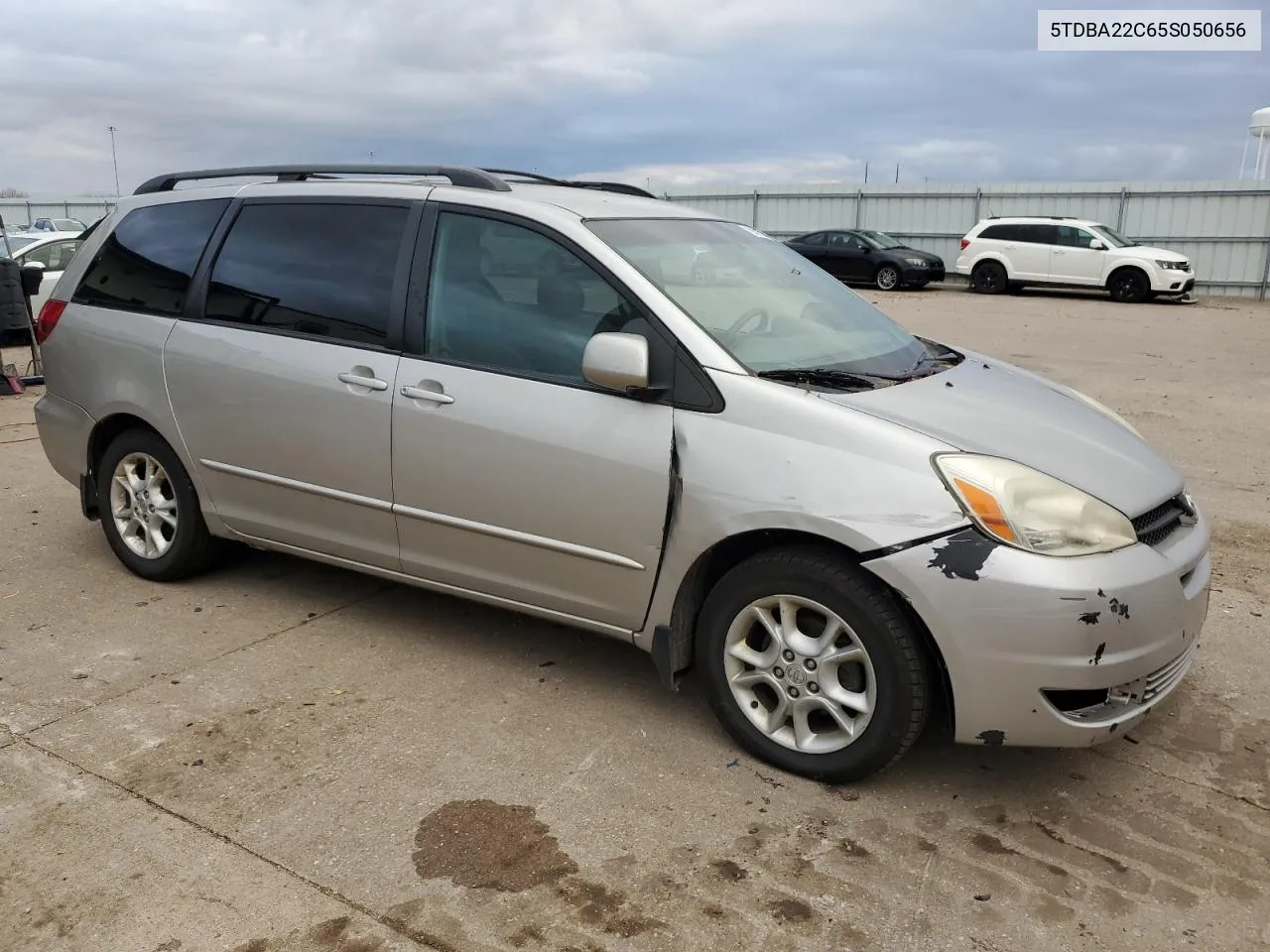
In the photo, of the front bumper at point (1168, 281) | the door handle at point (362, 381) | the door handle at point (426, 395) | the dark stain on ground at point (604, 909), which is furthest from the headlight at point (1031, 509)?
the front bumper at point (1168, 281)

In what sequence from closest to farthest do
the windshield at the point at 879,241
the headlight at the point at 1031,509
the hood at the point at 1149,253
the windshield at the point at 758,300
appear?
the headlight at the point at 1031,509 < the windshield at the point at 758,300 < the hood at the point at 1149,253 < the windshield at the point at 879,241

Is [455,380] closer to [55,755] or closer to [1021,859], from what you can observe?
A: [55,755]

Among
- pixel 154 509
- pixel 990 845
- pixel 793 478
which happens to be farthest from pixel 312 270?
pixel 990 845

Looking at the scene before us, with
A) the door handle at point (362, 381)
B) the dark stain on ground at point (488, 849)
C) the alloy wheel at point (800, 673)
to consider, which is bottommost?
the dark stain on ground at point (488, 849)

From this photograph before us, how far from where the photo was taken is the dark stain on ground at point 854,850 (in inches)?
114

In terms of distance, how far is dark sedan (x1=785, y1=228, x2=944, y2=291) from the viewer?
23.9 meters

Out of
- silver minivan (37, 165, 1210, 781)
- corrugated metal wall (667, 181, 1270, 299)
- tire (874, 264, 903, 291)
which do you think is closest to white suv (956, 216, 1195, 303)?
tire (874, 264, 903, 291)

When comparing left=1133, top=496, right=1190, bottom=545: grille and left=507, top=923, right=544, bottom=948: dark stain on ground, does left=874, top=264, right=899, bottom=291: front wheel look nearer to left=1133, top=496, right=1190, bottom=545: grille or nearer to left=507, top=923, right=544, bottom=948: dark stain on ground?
left=1133, top=496, right=1190, bottom=545: grille

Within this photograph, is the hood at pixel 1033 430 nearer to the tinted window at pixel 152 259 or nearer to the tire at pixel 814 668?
the tire at pixel 814 668

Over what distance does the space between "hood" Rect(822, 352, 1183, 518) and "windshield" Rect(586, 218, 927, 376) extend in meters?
0.26

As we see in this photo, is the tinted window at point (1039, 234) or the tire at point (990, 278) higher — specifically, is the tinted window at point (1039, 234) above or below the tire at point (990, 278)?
above

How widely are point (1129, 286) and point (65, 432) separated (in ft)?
67.7

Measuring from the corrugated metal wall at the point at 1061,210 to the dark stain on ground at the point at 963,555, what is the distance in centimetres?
2224

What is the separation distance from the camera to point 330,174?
14.5ft
